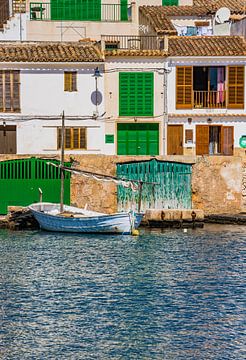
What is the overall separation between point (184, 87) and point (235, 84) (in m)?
3.09

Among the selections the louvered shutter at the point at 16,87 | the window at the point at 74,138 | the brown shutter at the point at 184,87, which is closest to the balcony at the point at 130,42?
the brown shutter at the point at 184,87

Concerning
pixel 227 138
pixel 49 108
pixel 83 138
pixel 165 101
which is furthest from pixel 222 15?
pixel 49 108

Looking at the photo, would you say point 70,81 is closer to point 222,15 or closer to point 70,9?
point 70,9

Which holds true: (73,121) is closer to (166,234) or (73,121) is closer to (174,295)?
(166,234)

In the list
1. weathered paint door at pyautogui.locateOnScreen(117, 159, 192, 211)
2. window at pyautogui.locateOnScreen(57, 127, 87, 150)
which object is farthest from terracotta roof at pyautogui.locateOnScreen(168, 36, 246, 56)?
weathered paint door at pyautogui.locateOnScreen(117, 159, 192, 211)

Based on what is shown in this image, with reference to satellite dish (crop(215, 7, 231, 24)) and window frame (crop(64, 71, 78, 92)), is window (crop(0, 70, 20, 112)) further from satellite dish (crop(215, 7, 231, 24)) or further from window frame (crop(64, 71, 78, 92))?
satellite dish (crop(215, 7, 231, 24))

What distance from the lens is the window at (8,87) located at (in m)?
66.1

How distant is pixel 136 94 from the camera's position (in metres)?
67.6

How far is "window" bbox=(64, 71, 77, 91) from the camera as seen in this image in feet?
218

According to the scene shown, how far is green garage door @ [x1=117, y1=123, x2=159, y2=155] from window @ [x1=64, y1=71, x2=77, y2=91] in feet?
12.0

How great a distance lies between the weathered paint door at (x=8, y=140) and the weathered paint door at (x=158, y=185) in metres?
7.37

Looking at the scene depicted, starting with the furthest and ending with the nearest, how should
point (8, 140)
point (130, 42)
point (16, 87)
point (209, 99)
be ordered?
point (130, 42), point (209, 99), point (8, 140), point (16, 87)

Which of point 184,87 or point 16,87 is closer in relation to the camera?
point 16,87

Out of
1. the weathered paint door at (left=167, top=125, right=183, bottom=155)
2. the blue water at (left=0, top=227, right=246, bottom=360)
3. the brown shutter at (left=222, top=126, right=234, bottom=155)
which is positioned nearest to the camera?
the blue water at (left=0, top=227, right=246, bottom=360)
